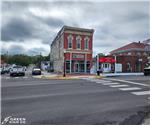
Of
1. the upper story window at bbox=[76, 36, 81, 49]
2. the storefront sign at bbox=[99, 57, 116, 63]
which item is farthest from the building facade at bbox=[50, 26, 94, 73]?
the storefront sign at bbox=[99, 57, 116, 63]

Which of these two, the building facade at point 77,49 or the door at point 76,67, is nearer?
the building facade at point 77,49

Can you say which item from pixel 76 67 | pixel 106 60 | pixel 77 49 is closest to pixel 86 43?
pixel 77 49

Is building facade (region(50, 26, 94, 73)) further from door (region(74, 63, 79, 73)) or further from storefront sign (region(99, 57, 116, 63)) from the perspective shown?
storefront sign (region(99, 57, 116, 63))

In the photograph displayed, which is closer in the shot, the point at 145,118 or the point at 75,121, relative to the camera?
the point at 75,121

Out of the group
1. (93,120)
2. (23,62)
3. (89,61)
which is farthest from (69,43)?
(23,62)

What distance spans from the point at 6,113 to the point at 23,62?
9468 cm

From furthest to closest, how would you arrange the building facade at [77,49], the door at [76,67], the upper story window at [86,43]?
the upper story window at [86,43], the door at [76,67], the building facade at [77,49]

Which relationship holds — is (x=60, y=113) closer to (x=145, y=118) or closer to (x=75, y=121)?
(x=75, y=121)

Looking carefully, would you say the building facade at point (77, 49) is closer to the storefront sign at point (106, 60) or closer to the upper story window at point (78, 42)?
the upper story window at point (78, 42)

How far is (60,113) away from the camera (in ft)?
25.2

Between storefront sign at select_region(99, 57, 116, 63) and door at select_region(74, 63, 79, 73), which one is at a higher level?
storefront sign at select_region(99, 57, 116, 63)

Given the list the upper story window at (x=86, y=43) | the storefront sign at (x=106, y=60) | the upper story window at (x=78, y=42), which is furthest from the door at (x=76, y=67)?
the storefront sign at (x=106, y=60)

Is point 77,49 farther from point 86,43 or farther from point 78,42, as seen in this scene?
point 86,43

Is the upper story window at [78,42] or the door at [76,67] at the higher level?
the upper story window at [78,42]
